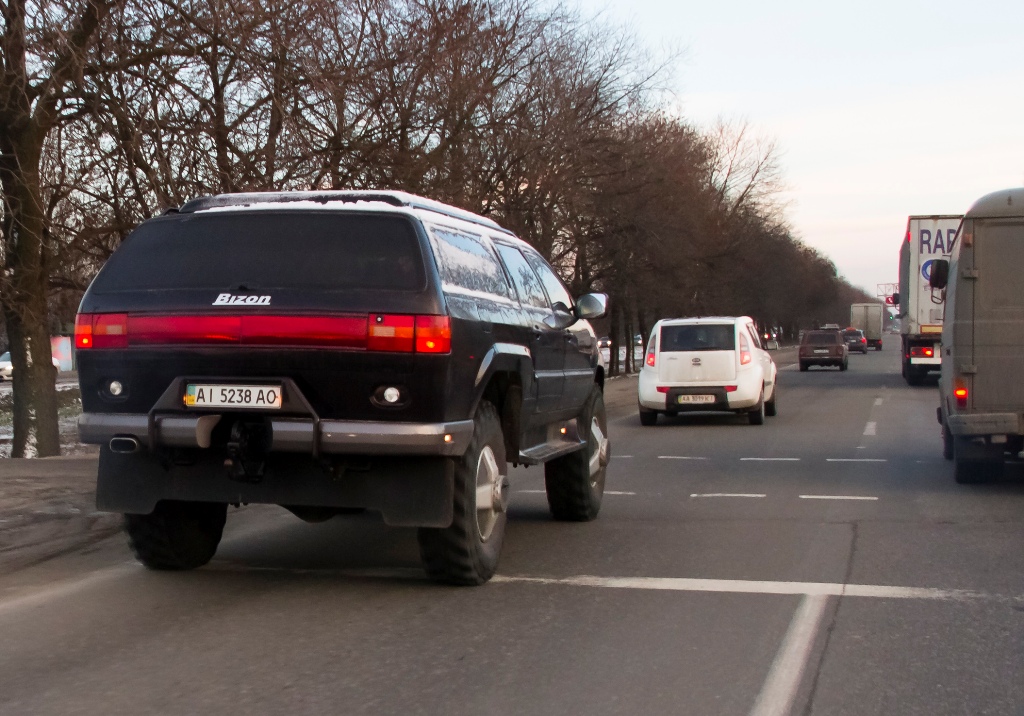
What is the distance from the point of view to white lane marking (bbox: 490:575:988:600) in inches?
252

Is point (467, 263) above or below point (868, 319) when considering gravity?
above

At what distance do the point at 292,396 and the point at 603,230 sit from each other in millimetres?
33177

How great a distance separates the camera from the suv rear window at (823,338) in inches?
1839

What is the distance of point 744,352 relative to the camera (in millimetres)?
19578

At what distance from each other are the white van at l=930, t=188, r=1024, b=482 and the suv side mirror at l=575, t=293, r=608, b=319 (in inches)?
152

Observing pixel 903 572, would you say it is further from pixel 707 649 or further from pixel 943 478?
pixel 943 478

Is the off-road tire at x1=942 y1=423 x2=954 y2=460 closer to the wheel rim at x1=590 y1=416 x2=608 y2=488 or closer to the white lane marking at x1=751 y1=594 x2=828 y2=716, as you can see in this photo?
the wheel rim at x1=590 y1=416 x2=608 y2=488

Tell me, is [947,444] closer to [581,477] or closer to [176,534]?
[581,477]

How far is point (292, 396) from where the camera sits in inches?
233

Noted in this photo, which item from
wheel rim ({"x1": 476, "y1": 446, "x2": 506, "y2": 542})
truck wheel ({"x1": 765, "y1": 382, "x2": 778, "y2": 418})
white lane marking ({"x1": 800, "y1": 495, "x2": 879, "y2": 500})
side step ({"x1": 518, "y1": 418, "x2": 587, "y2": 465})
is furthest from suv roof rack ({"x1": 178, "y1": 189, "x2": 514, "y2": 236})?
truck wheel ({"x1": 765, "y1": 382, "x2": 778, "y2": 418})

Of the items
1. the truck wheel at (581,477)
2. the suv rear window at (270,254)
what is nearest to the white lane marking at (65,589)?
the suv rear window at (270,254)

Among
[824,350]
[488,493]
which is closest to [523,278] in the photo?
[488,493]

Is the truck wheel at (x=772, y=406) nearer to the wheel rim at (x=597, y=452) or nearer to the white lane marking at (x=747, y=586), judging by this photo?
the wheel rim at (x=597, y=452)

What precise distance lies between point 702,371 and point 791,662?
577 inches
